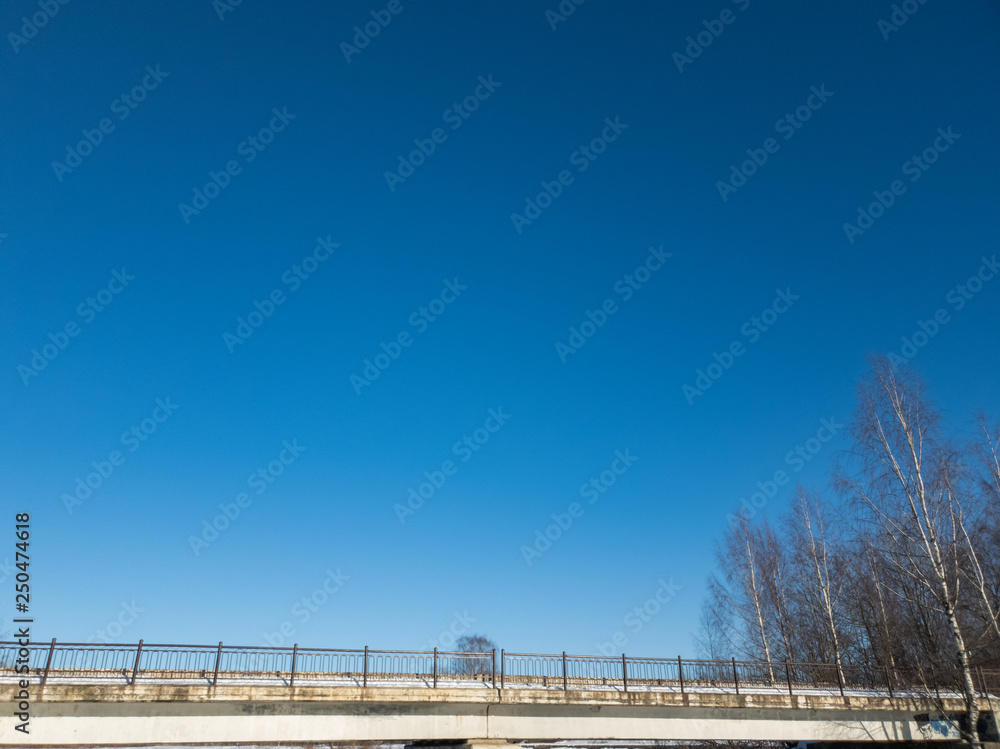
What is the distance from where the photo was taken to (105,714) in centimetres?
1955

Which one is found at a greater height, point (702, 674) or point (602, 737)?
point (702, 674)

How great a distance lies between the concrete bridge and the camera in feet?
64.0

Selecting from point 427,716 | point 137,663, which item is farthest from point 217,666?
point 427,716

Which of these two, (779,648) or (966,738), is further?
(779,648)

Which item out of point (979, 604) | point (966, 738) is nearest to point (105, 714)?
point (966, 738)

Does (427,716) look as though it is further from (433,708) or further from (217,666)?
(217,666)

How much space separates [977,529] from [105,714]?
133ft

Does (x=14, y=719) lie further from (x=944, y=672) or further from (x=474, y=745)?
(x=944, y=672)

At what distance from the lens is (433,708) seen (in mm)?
23422

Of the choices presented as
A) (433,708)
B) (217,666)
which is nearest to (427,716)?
(433,708)

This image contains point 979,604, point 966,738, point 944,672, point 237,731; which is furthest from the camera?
point 979,604

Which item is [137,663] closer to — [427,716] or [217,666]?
[217,666]

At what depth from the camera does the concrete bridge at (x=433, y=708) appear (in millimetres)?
19500

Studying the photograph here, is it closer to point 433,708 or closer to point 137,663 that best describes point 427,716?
point 433,708
